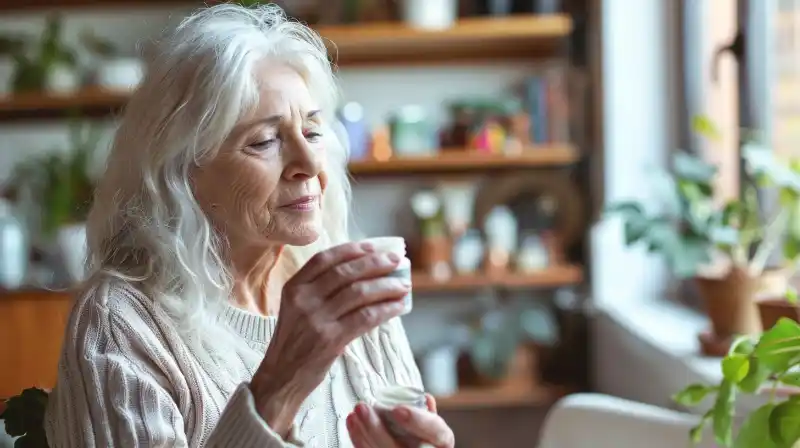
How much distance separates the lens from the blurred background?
3.27 metres

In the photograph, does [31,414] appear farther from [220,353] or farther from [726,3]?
[726,3]

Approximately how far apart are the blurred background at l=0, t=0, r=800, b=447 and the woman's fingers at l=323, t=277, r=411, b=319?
6.53 ft

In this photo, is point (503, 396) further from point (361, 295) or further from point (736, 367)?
point (361, 295)

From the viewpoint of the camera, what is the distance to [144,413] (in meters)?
1.17

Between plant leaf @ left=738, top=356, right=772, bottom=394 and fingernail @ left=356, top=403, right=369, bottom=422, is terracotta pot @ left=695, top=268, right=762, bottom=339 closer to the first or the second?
plant leaf @ left=738, top=356, right=772, bottom=394

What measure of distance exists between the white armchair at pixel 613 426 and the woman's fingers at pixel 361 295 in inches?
36.9

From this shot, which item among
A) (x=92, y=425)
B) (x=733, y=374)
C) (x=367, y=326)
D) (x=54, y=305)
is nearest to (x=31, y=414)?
(x=92, y=425)

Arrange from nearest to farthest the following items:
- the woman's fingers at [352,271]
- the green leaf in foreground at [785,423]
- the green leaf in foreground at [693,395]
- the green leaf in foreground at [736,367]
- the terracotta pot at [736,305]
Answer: the woman's fingers at [352,271], the green leaf in foreground at [785,423], the green leaf in foreground at [736,367], the green leaf in foreground at [693,395], the terracotta pot at [736,305]

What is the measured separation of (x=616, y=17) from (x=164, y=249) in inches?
91.2

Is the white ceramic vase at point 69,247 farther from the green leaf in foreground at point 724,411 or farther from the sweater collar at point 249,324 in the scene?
the green leaf in foreground at point 724,411

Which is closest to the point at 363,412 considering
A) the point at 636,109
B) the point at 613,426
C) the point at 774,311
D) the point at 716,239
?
the point at 613,426

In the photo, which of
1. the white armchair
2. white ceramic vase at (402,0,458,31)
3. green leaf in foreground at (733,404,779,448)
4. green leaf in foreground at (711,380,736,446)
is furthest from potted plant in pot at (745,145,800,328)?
white ceramic vase at (402,0,458,31)

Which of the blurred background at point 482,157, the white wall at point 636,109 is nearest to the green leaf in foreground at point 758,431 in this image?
the blurred background at point 482,157

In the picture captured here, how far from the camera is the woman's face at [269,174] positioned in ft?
4.29
